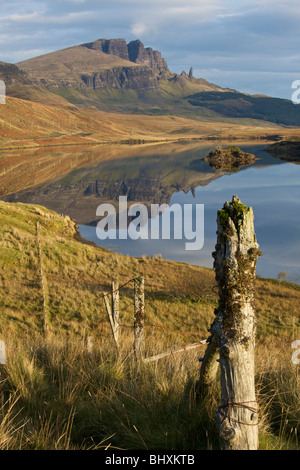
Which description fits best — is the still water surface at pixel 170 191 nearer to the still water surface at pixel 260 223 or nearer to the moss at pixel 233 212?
→ the still water surface at pixel 260 223

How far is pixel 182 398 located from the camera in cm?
477

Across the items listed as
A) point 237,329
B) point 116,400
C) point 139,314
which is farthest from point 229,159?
point 237,329

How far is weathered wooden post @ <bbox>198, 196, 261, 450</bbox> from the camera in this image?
12.1 ft

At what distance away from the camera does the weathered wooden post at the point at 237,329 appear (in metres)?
3.70

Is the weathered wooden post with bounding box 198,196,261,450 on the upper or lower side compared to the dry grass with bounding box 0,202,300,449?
upper

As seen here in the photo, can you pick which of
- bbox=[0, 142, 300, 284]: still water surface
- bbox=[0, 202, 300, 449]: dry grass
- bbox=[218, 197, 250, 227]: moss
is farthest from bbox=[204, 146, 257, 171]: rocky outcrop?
bbox=[218, 197, 250, 227]: moss

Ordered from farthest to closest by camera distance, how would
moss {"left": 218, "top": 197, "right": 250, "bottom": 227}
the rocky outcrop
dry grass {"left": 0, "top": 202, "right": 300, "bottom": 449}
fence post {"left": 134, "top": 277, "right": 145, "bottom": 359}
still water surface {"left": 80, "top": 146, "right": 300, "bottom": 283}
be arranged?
1. the rocky outcrop
2. still water surface {"left": 80, "top": 146, "right": 300, "bottom": 283}
3. fence post {"left": 134, "top": 277, "right": 145, "bottom": 359}
4. dry grass {"left": 0, "top": 202, "right": 300, "bottom": 449}
5. moss {"left": 218, "top": 197, "right": 250, "bottom": 227}

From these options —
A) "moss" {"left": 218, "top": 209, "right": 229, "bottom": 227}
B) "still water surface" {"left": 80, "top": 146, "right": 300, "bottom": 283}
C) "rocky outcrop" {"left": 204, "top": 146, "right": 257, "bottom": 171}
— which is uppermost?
"rocky outcrop" {"left": 204, "top": 146, "right": 257, "bottom": 171}

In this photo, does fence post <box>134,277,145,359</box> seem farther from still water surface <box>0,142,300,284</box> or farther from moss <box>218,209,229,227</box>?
still water surface <box>0,142,300,284</box>

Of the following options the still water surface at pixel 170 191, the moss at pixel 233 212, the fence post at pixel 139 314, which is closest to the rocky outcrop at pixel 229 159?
the still water surface at pixel 170 191

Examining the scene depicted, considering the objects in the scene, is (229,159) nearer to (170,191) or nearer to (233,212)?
(170,191)

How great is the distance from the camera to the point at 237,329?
3.80 m
